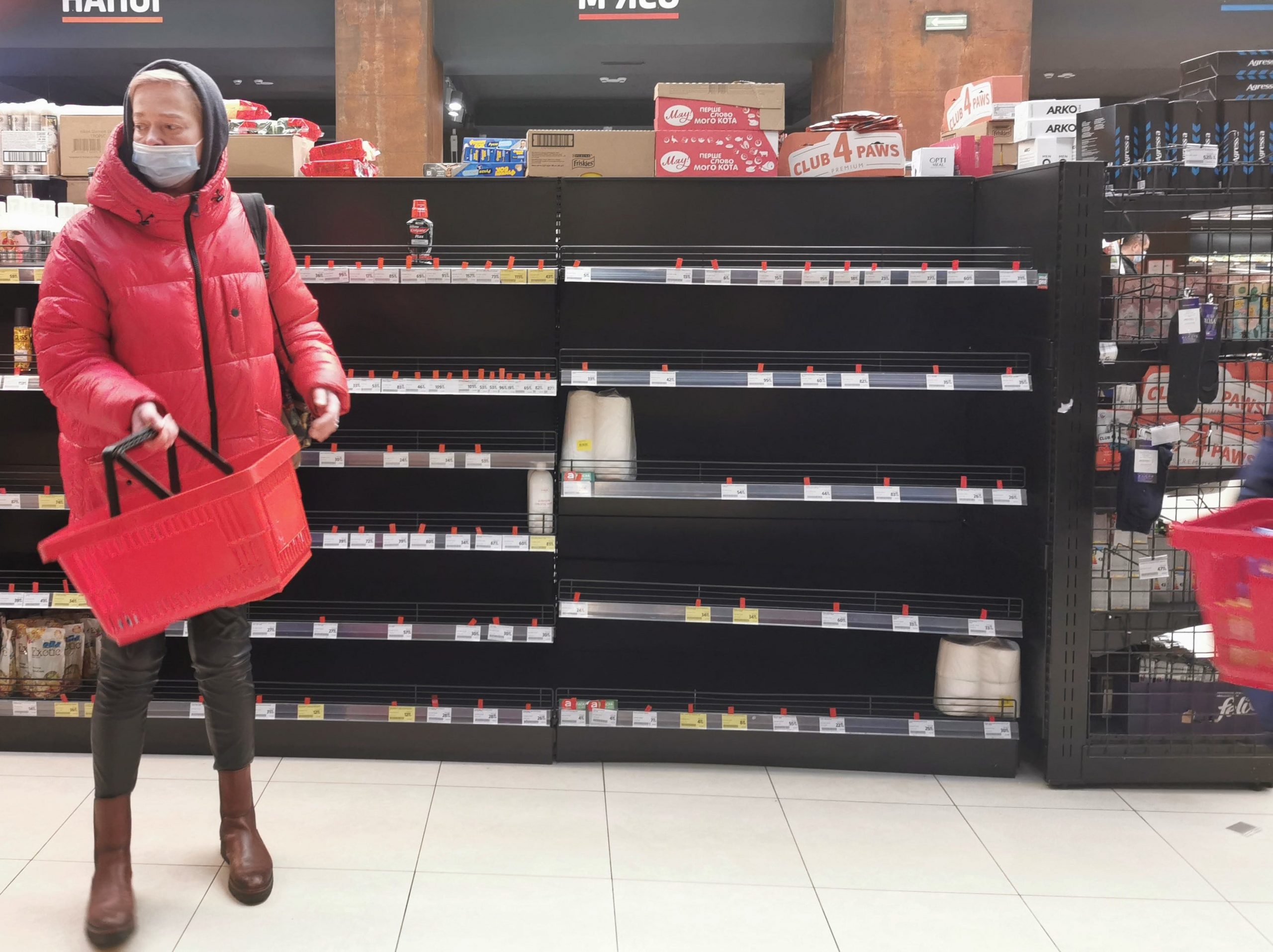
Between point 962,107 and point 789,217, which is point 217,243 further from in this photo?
point 962,107

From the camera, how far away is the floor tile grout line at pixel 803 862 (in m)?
2.33

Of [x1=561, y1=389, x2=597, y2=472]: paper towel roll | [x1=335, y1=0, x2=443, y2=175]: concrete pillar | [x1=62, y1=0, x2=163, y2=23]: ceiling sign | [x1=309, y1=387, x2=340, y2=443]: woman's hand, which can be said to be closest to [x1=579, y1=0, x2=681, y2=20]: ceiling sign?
[x1=335, y1=0, x2=443, y2=175]: concrete pillar

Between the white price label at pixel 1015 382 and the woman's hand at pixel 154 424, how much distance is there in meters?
2.29

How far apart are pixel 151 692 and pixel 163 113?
4.15ft

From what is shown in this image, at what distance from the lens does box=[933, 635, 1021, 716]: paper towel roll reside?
330cm

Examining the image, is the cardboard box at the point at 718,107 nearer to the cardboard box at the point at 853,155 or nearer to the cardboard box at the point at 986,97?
the cardboard box at the point at 853,155

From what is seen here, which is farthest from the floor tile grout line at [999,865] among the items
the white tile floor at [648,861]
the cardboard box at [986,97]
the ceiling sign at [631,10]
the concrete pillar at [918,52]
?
the ceiling sign at [631,10]

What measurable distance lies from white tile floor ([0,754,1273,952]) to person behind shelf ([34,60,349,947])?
0.69ft

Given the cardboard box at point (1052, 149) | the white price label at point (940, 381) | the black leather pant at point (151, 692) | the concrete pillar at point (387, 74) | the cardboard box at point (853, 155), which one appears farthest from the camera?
the concrete pillar at point (387, 74)

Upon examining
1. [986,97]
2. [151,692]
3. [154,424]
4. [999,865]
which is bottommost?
[999,865]

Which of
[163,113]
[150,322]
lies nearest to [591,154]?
[163,113]

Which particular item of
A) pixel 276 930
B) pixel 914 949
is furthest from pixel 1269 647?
pixel 276 930

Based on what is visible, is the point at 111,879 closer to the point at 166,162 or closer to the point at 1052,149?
the point at 166,162

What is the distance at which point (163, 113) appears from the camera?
2119 mm
